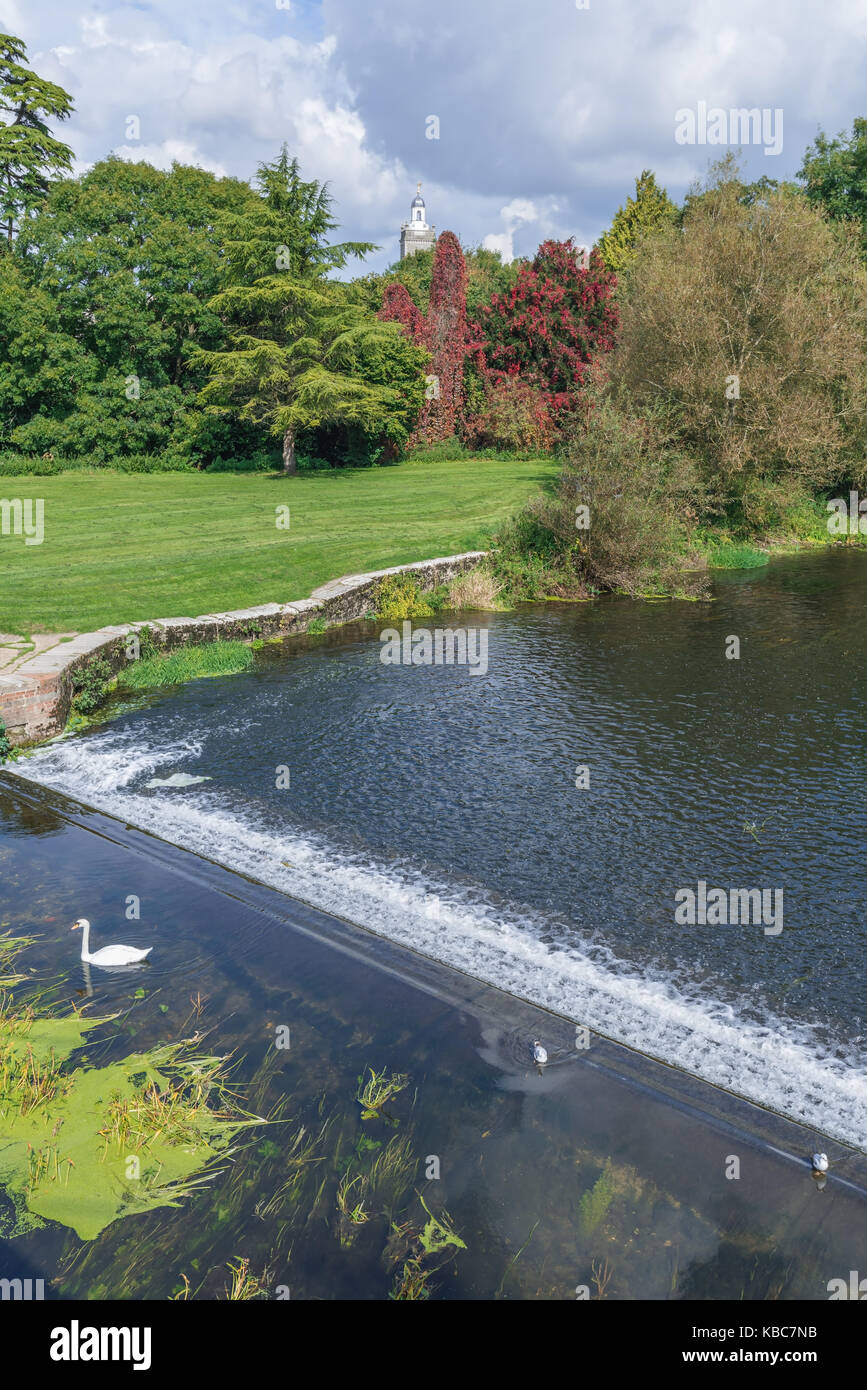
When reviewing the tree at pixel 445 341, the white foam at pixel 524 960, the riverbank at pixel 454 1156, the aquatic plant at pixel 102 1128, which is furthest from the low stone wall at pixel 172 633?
the tree at pixel 445 341

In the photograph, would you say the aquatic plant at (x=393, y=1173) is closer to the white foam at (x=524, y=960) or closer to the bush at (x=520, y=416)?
the white foam at (x=524, y=960)

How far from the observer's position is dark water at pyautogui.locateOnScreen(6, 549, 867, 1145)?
6.09 metres

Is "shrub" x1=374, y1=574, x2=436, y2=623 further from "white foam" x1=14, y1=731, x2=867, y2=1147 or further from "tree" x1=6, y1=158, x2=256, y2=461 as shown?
"tree" x1=6, y1=158, x2=256, y2=461

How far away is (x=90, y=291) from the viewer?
33094mm

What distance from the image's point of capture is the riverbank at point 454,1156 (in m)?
4.13

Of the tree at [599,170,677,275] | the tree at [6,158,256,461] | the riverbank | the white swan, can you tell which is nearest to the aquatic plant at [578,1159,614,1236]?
the riverbank

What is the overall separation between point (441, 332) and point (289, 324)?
34.8 feet

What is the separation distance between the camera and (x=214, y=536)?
2100 centimetres

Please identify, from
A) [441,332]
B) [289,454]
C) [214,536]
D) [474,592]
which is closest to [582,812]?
[474,592]

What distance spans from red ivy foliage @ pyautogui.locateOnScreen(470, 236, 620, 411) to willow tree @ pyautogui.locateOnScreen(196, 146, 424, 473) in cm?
819

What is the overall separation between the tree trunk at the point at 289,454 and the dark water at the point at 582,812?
19953 millimetres
